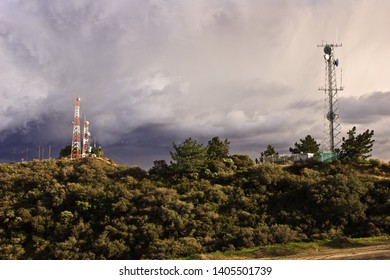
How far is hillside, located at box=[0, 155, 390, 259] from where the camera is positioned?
1109 inches

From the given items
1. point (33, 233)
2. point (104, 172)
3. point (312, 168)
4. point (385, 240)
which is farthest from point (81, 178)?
point (385, 240)

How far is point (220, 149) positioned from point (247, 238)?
1922 cm

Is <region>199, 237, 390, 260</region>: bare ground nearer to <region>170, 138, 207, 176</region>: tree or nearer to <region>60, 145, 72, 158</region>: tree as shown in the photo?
<region>170, 138, 207, 176</region>: tree

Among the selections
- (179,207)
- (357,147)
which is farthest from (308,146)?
(179,207)

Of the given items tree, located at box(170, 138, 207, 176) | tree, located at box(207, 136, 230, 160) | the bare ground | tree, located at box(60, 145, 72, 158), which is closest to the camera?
the bare ground

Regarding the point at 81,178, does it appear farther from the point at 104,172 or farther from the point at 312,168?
the point at 312,168

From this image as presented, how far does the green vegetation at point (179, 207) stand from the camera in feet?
92.6

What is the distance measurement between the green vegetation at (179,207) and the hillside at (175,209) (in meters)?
0.08

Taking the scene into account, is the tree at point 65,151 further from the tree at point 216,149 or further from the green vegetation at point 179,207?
the tree at point 216,149

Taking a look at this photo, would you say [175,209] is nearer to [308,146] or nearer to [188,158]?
[188,158]

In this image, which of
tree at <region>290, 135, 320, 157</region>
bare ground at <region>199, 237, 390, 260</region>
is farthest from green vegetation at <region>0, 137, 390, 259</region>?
tree at <region>290, 135, 320, 157</region>

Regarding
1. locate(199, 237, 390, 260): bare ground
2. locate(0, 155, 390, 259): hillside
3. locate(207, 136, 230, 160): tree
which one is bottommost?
locate(199, 237, 390, 260): bare ground

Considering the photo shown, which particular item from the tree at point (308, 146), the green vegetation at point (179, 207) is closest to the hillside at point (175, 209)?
the green vegetation at point (179, 207)

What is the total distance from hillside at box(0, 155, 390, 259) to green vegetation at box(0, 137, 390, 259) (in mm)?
77
